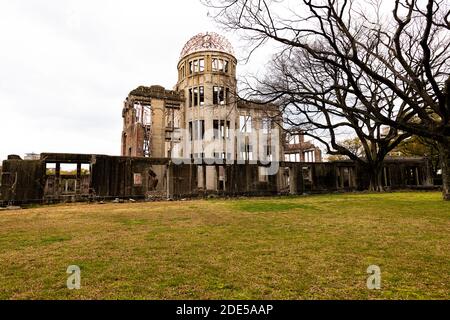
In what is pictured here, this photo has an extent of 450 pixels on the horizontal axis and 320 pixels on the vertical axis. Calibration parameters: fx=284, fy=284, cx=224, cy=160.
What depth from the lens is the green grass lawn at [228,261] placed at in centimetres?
306

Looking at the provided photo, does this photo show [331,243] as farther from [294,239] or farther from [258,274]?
[258,274]

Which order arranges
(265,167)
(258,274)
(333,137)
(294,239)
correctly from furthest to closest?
(265,167), (333,137), (294,239), (258,274)

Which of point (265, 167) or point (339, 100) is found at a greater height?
point (339, 100)

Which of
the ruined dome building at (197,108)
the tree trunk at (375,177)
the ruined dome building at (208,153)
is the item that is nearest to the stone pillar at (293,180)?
the ruined dome building at (208,153)

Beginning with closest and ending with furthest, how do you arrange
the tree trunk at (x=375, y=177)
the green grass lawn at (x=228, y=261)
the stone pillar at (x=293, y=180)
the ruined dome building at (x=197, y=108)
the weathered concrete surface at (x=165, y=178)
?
the green grass lawn at (x=228, y=261) → the weathered concrete surface at (x=165, y=178) → the stone pillar at (x=293, y=180) → the tree trunk at (x=375, y=177) → the ruined dome building at (x=197, y=108)

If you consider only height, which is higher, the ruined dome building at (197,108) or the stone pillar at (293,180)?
the ruined dome building at (197,108)

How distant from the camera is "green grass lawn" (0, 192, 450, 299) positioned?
3.06 metres

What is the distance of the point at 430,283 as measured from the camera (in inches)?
129

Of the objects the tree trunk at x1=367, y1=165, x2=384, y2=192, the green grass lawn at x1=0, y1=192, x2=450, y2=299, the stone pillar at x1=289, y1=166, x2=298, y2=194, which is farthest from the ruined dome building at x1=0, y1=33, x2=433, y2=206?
the green grass lawn at x1=0, y1=192, x2=450, y2=299

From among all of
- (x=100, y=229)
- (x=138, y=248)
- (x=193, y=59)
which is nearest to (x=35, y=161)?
(x=100, y=229)

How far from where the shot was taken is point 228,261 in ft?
13.9

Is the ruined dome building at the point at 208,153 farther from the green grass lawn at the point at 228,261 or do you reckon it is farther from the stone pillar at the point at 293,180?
the green grass lawn at the point at 228,261

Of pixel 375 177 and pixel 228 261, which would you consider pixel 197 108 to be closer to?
pixel 375 177
